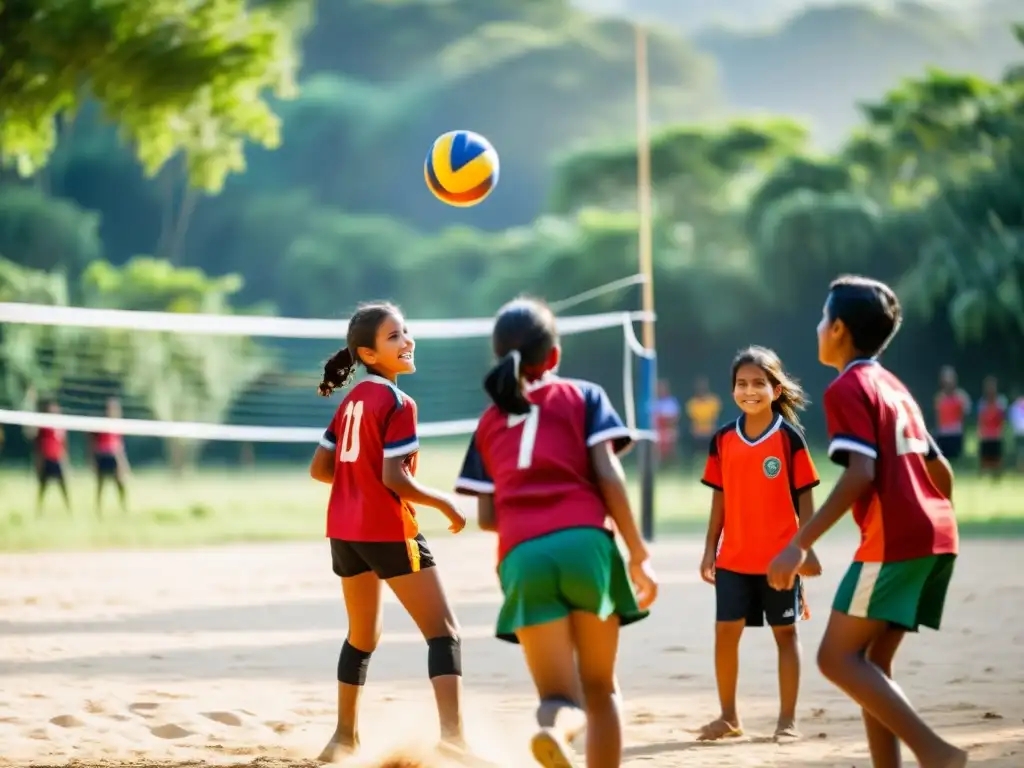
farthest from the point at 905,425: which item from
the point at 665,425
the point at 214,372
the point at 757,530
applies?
the point at 214,372

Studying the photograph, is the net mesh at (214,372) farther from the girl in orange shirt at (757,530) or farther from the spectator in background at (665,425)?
the girl in orange shirt at (757,530)

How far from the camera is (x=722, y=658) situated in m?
5.34

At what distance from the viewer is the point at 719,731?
5.30m

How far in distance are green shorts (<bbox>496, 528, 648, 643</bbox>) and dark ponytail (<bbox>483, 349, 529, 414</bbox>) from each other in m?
0.35

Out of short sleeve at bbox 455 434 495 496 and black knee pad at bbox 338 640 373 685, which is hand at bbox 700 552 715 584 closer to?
black knee pad at bbox 338 640 373 685

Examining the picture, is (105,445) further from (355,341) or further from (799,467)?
(799,467)

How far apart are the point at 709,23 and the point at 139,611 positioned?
98098 millimetres

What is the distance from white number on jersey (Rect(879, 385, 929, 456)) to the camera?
13.0ft

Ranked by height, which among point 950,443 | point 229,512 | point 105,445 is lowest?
point 229,512

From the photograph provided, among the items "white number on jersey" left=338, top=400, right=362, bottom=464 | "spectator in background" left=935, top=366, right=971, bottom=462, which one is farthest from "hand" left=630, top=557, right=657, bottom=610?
"spectator in background" left=935, top=366, right=971, bottom=462

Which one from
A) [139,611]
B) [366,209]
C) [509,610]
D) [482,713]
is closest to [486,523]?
[509,610]

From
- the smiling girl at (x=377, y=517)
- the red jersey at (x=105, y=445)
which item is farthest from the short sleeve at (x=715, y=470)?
the red jersey at (x=105, y=445)

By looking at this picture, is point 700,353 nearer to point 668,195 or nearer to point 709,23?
point 668,195

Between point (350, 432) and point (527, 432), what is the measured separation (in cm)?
120
